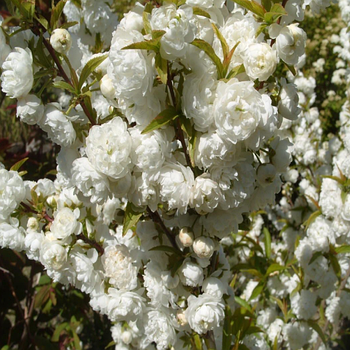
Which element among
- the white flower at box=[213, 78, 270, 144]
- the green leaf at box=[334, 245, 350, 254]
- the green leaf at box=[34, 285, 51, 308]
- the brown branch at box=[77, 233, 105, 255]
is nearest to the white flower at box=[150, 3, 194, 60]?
the white flower at box=[213, 78, 270, 144]

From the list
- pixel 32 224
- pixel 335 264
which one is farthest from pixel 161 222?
pixel 335 264

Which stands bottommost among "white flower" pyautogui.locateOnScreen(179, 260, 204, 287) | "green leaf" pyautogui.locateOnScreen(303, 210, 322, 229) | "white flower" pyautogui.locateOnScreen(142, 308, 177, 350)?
"green leaf" pyautogui.locateOnScreen(303, 210, 322, 229)

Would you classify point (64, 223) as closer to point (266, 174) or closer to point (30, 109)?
point (30, 109)

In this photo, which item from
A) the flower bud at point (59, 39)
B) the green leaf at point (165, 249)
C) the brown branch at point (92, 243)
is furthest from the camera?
the brown branch at point (92, 243)

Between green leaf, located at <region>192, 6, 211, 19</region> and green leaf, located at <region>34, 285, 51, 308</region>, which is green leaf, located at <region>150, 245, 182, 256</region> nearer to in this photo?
green leaf, located at <region>192, 6, 211, 19</region>

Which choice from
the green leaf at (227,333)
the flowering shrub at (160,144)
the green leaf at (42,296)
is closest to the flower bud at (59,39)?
the flowering shrub at (160,144)

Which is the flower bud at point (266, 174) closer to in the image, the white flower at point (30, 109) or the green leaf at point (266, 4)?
the green leaf at point (266, 4)
